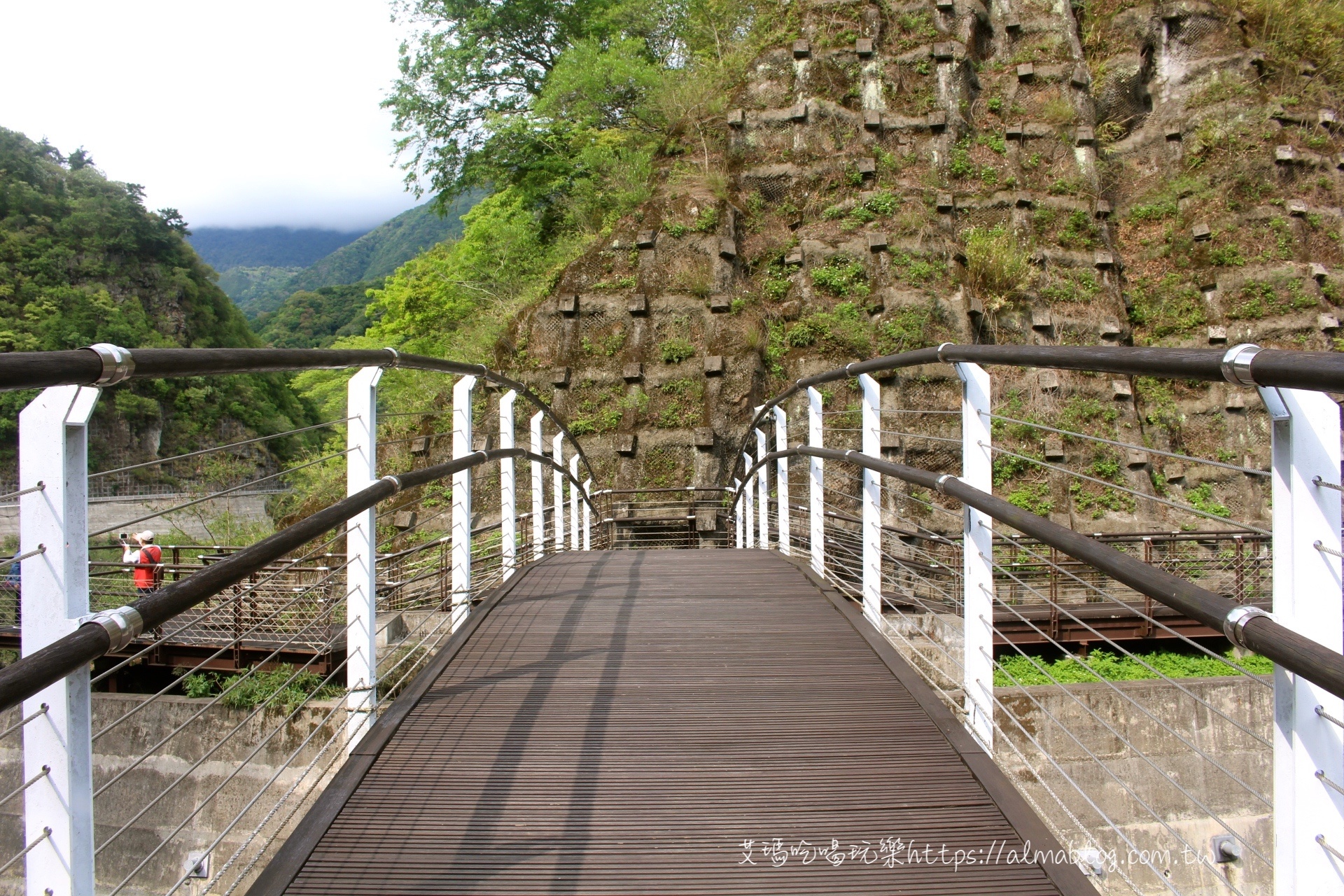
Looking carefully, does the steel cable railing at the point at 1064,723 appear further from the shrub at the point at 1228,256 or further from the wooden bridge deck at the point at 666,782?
the shrub at the point at 1228,256

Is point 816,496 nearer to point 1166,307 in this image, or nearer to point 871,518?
point 871,518

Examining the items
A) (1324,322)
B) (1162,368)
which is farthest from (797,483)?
(1162,368)

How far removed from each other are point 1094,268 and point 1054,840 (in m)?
15.3

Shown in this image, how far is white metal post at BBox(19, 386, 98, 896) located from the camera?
1339mm

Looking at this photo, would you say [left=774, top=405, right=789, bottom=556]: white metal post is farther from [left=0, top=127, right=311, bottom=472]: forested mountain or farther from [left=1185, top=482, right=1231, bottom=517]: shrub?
[left=0, top=127, right=311, bottom=472]: forested mountain

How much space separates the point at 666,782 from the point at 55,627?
1594 mm

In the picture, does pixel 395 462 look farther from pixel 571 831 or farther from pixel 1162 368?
pixel 1162 368

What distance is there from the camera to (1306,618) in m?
1.32

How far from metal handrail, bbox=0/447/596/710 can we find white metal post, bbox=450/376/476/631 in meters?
1.20

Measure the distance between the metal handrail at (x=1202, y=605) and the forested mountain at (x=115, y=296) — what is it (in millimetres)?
55435

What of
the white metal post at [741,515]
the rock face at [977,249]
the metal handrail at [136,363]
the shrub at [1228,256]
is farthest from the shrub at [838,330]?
the metal handrail at [136,363]

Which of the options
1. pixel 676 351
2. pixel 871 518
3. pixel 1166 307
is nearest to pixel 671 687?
pixel 871 518

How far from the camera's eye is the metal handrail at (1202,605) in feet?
3.77

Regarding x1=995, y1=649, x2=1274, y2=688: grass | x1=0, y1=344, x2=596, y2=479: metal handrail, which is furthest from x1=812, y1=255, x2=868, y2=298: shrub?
x1=0, y1=344, x2=596, y2=479: metal handrail
